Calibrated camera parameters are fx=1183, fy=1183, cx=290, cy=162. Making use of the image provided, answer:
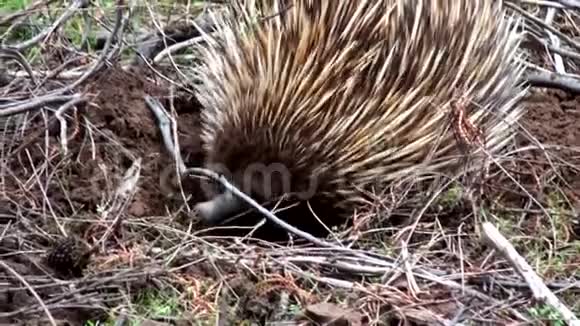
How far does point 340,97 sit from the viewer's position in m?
3.60

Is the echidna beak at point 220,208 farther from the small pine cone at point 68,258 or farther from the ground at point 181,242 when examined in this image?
the small pine cone at point 68,258

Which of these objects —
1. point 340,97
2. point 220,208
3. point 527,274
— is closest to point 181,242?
point 220,208

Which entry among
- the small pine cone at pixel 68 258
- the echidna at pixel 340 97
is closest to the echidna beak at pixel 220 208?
the echidna at pixel 340 97

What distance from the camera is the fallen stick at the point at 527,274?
2766mm

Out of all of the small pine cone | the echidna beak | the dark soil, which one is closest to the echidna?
the echidna beak

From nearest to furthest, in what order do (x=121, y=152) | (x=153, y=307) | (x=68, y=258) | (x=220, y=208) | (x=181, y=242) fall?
(x=153, y=307), (x=68, y=258), (x=181, y=242), (x=220, y=208), (x=121, y=152)

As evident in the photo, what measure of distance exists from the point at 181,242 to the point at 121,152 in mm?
709

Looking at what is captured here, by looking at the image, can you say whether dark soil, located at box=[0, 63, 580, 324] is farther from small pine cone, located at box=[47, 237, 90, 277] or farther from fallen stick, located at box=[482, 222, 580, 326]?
fallen stick, located at box=[482, 222, 580, 326]

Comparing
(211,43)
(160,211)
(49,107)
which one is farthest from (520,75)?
(49,107)

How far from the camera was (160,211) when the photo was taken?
3.72 m

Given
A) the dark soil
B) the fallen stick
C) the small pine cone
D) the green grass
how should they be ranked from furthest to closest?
the dark soil
the small pine cone
the green grass
the fallen stick

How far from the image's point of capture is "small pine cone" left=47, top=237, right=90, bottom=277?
3.11 m

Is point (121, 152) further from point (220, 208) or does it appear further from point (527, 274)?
point (527, 274)

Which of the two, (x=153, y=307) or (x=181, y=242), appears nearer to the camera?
(x=153, y=307)
